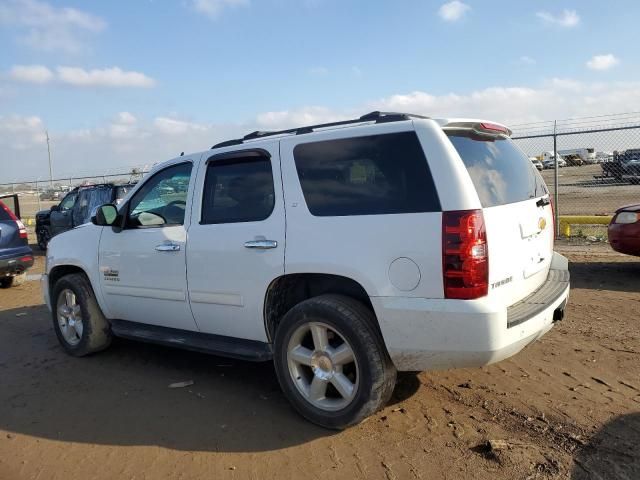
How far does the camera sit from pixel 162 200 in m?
4.86

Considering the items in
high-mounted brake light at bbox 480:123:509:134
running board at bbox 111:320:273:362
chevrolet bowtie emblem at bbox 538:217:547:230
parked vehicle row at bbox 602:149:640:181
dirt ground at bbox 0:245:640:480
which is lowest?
dirt ground at bbox 0:245:640:480

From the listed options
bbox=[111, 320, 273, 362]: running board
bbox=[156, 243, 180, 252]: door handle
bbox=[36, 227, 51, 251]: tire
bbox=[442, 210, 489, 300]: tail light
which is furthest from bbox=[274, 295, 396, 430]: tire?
bbox=[36, 227, 51, 251]: tire

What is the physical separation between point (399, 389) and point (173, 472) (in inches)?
70.0

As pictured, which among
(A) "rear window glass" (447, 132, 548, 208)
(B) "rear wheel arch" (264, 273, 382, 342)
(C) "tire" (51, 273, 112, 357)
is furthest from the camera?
(C) "tire" (51, 273, 112, 357)

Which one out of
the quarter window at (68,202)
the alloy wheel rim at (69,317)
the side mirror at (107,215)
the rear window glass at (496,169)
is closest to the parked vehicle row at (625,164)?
the rear window glass at (496,169)

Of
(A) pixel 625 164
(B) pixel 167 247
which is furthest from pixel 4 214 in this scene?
(A) pixel 625 164

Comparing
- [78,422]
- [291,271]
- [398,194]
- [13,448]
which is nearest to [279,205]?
[291,271]

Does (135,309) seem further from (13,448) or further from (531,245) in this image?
(531,245)

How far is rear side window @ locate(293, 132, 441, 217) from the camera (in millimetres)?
3320

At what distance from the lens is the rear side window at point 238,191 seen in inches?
158

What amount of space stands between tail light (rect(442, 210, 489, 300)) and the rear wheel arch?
64 centimetres

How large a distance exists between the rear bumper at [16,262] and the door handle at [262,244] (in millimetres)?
6605

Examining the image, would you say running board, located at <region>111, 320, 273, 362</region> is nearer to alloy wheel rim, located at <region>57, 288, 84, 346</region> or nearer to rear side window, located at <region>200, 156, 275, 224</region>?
alloy wheel rim, located at <region>57, 288, 84, 346</region>

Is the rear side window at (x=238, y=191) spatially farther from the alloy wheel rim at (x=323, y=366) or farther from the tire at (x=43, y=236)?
the tire at (x=43, y=236)
